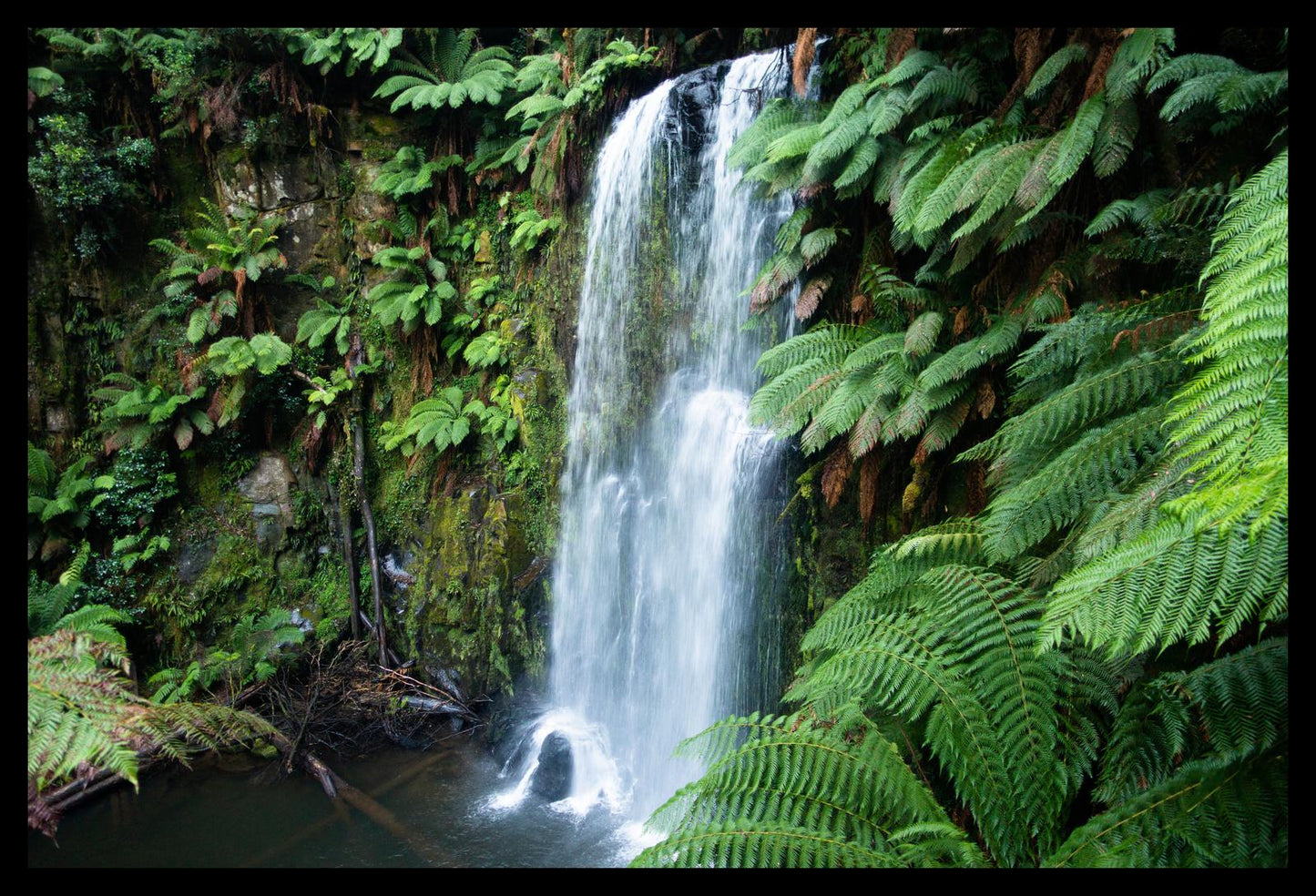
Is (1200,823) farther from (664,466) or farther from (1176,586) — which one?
(664,466)

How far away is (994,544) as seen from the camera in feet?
7.97

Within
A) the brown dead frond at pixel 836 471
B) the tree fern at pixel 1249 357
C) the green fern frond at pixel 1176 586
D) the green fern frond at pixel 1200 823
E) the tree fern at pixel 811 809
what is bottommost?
the tree fern at pixel 811 809

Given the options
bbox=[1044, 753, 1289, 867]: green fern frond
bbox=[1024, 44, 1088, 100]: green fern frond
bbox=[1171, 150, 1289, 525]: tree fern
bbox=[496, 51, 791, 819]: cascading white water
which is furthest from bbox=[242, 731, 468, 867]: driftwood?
bbox=[1024, 44, 1088, 100]: green fern frond

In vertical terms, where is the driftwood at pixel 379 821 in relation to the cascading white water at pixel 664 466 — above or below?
below

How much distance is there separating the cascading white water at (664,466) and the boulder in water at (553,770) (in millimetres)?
80

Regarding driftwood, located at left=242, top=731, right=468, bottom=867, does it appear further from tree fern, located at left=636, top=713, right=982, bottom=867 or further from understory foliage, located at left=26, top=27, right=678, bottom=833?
tree fern, located at left=636, top=713, right=982, bottom=867

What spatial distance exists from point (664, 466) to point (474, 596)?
2.79 m

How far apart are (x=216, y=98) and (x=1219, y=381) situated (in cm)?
1009

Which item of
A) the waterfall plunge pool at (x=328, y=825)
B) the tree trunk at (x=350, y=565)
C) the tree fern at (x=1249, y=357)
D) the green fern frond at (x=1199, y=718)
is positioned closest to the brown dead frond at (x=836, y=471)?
the green fern frond at (x=1199, y=718)

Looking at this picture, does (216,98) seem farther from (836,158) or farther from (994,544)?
(994,544)

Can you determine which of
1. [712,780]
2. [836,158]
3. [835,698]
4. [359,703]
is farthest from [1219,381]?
[359,703]

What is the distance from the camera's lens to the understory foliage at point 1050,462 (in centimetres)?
160

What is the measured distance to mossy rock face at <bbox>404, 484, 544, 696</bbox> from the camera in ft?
22.6

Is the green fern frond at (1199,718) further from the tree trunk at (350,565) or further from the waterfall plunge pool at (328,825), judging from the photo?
the tree trunk at (350,565)
